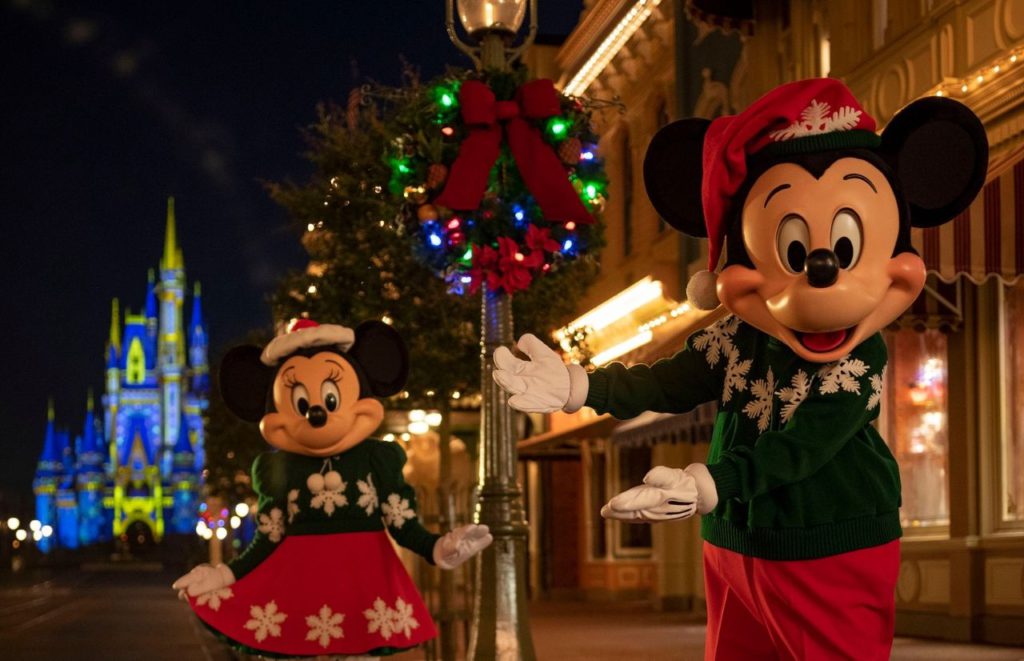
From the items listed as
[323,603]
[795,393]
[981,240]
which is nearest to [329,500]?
[323,603]

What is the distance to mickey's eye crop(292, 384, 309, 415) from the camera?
867 centimetres

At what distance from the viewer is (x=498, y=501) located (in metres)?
9.80

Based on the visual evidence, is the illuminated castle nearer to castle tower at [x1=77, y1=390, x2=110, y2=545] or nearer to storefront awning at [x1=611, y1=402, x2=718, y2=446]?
castle tower at [x1=77, y1=390, x2=110, y2=545]

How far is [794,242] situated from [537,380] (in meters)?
0.86

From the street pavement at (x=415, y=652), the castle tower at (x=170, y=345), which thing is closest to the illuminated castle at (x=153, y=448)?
the castle tower at (x=170, y=345)

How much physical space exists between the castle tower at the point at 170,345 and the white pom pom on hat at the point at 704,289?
605 feet

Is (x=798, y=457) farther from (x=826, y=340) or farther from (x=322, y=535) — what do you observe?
(x=322, y=535)

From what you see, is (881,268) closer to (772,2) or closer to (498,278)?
(498,278)

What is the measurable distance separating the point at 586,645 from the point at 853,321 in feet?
39.3

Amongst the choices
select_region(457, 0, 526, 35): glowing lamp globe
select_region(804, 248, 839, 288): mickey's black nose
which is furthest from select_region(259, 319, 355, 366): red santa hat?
select_region(804, 248, 839, 288): mickey's black nose

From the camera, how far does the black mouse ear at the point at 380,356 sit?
9.16 meters

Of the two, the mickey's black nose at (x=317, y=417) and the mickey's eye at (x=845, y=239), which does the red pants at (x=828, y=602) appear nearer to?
the mickey's eye at (x=845, y=239)

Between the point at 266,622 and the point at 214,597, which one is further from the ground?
the point at 214,597

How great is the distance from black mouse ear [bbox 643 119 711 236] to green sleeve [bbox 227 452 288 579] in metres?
3.74
